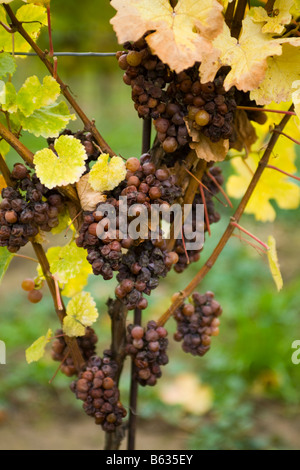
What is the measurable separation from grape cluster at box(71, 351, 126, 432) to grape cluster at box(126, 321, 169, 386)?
0.05m

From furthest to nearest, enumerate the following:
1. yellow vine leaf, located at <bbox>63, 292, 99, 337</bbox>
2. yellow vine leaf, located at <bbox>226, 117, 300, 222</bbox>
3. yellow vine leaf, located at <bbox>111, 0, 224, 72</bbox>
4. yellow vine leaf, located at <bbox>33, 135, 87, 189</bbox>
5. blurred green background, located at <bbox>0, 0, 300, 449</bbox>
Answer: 1. blurred green background, located at <bbox>0, 0, 300, 449</bbox>
2. yellow vine leaf, located at <bbox>226, 117, 300, 222</bbox>
3. yellow vine leaf, located at <bbox>63, 292, 99, 337</bbox>
4. yellow vine leaf, located at <bbox>33, 135, 87, 189</bbox>
5. yellow vine leaf, located at <bbox>111, 0, 224, 72</bbox>

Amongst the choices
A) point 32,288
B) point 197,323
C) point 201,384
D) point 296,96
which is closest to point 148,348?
point 197,323

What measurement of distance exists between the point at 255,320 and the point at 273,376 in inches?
13.3

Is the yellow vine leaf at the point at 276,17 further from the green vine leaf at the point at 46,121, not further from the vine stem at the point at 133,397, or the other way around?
the vine stem at the point at 133,397

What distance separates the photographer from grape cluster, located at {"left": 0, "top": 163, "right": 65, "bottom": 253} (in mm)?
708

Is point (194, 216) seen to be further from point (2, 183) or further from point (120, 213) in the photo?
point (2, 183)

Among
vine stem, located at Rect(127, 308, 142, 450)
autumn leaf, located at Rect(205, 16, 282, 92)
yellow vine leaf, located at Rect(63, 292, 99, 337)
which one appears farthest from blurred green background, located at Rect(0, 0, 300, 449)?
autumn leaf, located at Rect(205, 16, 282, 92)

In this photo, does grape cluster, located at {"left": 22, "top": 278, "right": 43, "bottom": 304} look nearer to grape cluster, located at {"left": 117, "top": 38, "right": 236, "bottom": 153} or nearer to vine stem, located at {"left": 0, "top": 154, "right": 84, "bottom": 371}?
vine stem, located at {"left": 0, "top": 154, "right": 84, "bottom": 371}

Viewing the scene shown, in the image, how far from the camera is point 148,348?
2.68ft

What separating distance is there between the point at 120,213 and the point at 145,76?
0.19 meters

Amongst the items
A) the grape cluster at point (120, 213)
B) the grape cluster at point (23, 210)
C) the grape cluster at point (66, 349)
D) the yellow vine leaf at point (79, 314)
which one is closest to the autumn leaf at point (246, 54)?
the grape cluster at point (120, 213)

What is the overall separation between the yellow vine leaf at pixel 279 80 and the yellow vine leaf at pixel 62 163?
26cm

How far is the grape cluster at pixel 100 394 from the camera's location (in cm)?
81

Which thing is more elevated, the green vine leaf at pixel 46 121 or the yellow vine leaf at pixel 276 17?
the yellow vine leaf at pixel 276 17
